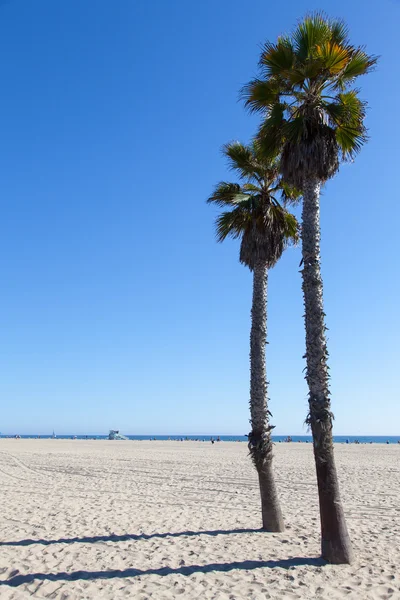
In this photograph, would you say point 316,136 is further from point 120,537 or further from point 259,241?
point 120,537

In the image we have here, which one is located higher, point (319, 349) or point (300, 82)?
point (300, 82)

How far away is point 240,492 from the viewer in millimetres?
16391

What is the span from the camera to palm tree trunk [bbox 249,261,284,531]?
9.93 metres

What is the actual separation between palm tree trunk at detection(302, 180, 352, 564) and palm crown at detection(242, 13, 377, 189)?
6.25 ft

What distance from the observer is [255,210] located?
1130cm

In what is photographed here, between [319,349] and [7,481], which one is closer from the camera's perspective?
[319,349]

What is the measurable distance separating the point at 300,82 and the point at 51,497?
14.3m

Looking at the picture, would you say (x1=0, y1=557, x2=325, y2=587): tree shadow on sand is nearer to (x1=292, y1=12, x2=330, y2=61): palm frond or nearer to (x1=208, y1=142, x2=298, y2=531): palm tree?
(x1=208, y1=142, x2=298, y2=531): palm tree

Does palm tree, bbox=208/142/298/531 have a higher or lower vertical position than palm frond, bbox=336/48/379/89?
lower

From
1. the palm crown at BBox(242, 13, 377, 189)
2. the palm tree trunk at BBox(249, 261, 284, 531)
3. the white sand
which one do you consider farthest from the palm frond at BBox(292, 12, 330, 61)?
the white sand

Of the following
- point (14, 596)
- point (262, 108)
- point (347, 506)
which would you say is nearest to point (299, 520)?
point (347, 506)

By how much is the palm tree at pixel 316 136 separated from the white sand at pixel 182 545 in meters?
1.10

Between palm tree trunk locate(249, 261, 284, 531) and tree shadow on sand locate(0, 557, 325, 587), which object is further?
palm tree trunk locate(249, 261, 284, 531)

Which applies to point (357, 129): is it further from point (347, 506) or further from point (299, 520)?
point (347, 506)
